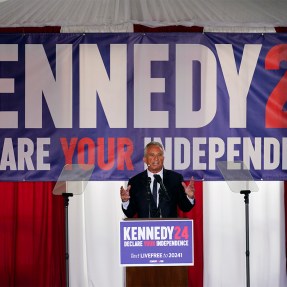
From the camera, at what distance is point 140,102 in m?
5.15

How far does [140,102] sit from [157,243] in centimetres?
176

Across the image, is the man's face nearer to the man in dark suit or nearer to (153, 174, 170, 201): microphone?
the man in dark suit

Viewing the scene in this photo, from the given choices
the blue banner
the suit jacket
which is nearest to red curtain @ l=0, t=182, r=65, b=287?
the blue banner

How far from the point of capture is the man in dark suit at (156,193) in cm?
425

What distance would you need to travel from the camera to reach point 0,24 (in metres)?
4.67


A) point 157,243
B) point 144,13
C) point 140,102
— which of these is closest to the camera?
point 157,243

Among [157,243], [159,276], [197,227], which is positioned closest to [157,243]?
[157,243]

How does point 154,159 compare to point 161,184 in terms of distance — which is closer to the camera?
point 161,184

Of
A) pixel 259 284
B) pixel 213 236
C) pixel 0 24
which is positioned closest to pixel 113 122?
pixel 0 24

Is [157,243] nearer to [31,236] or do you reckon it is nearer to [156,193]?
[156,193]

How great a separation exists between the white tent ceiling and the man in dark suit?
0.98 meters

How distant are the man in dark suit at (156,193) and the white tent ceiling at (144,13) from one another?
38.6 inches

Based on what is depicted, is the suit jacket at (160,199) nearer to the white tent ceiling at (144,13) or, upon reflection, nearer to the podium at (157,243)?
the podium at (157,243)

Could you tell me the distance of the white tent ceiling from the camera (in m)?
4.61
